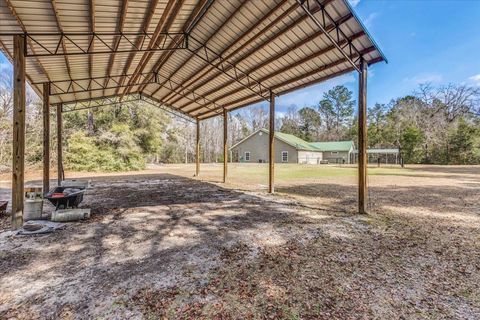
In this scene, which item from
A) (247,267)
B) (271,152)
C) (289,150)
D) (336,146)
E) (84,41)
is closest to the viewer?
(247,267)

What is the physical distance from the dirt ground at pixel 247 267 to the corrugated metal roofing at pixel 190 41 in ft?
13.4

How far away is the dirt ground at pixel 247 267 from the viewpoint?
2449 mm

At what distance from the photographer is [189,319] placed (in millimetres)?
2264

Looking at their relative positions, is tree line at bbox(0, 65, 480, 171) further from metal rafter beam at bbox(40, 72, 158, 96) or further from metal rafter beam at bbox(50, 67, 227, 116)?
metal rafter beam at bbox(50, 67, 227, 116)

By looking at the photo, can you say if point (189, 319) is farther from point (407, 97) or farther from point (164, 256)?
point (407, 97)

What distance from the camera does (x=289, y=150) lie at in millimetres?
33312

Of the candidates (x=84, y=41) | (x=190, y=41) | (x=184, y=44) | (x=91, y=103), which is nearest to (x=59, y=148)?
(x=84, y=41)

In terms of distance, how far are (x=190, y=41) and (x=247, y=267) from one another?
22.2 ft

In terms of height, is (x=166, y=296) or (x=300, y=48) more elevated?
(x=300, y=48)

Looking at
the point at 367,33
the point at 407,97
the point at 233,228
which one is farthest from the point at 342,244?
the point at 407,97

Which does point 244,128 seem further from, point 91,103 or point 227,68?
point 227,68

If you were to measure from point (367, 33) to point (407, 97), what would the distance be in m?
46.5

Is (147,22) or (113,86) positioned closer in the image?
(147,22)

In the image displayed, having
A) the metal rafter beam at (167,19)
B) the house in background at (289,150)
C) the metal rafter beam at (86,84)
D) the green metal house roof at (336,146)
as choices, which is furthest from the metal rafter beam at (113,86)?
the green metal house roof at (336,146)
